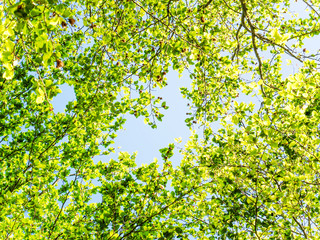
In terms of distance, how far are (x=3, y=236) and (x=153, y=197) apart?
2598mm

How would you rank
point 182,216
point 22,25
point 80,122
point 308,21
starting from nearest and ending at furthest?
1. point 22,25
2. point 182,216
3. point 80,122
4. point 308,21

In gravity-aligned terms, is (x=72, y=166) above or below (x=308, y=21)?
below

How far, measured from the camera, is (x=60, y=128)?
515 centimetres

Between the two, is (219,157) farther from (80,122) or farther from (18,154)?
(18,154)

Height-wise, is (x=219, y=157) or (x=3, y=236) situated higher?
(x=219, y=157)

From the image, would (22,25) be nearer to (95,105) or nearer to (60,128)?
(95,105)

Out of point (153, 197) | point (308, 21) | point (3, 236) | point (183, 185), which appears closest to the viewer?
point (3, 236)

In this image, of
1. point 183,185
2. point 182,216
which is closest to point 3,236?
point 183,185

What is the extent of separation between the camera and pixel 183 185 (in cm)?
405

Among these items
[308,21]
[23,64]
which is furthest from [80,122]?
[308,21]

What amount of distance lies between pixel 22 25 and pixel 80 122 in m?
4.17

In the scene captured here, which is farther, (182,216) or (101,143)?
(101,143)

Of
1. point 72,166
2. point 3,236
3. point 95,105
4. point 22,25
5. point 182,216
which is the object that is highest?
point 95,105

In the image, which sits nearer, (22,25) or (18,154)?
(22,25)
